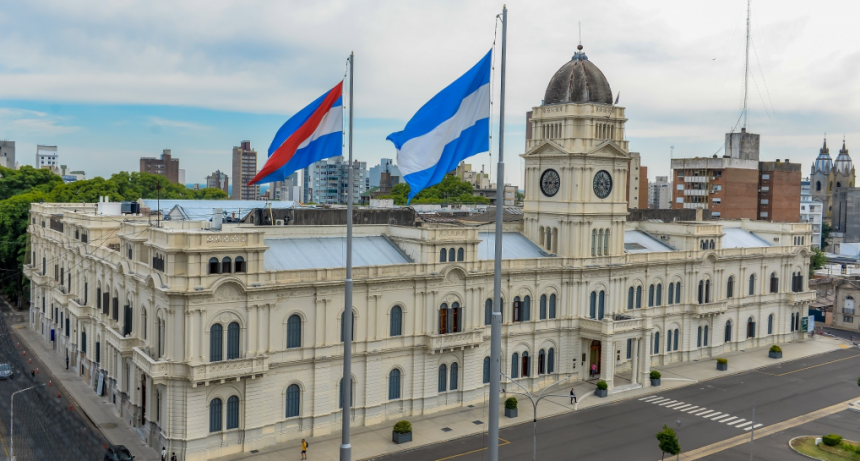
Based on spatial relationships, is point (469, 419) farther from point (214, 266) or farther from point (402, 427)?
point (214, 266)

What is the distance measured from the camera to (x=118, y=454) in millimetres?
49250

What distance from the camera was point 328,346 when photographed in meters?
56.8

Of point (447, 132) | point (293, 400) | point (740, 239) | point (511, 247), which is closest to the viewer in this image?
point (447, 132)

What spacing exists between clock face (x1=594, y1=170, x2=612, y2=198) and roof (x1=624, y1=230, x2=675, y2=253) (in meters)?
9.17

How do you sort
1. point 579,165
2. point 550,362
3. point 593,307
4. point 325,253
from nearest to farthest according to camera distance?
point 325,253 → point 579,165 → point 550,362 → point 593,307

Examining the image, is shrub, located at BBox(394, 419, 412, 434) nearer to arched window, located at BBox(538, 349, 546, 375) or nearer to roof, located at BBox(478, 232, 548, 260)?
roof, located at BBox(478, 232, 548, 260)

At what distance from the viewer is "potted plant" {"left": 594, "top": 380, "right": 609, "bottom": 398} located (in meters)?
67.8

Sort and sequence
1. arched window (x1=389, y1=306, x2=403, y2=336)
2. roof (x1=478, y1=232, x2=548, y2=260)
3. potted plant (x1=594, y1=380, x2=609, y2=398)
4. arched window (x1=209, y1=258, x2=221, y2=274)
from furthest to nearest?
roof (x1=478, y1=232, x2=548, y2=260)
potted plant (x1=594, y1=380, x2=609, y2=398)
arched window (x1=389, y1=306, x2=403, y2=336)
arched window (x1=209, y1=258, x2=221, y2=274)

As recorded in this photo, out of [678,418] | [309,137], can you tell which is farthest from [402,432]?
[309,137]

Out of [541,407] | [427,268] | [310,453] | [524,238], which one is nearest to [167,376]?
[310,453]

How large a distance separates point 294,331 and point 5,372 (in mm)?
33506

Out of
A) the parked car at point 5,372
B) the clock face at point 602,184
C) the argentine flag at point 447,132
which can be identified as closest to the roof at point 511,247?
the clock face at point 602,184

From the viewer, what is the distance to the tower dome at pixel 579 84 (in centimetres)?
7131

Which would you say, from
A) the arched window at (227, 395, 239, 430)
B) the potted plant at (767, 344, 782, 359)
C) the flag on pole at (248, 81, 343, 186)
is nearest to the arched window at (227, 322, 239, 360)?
the arched window at (227, 395, 239, 430)
